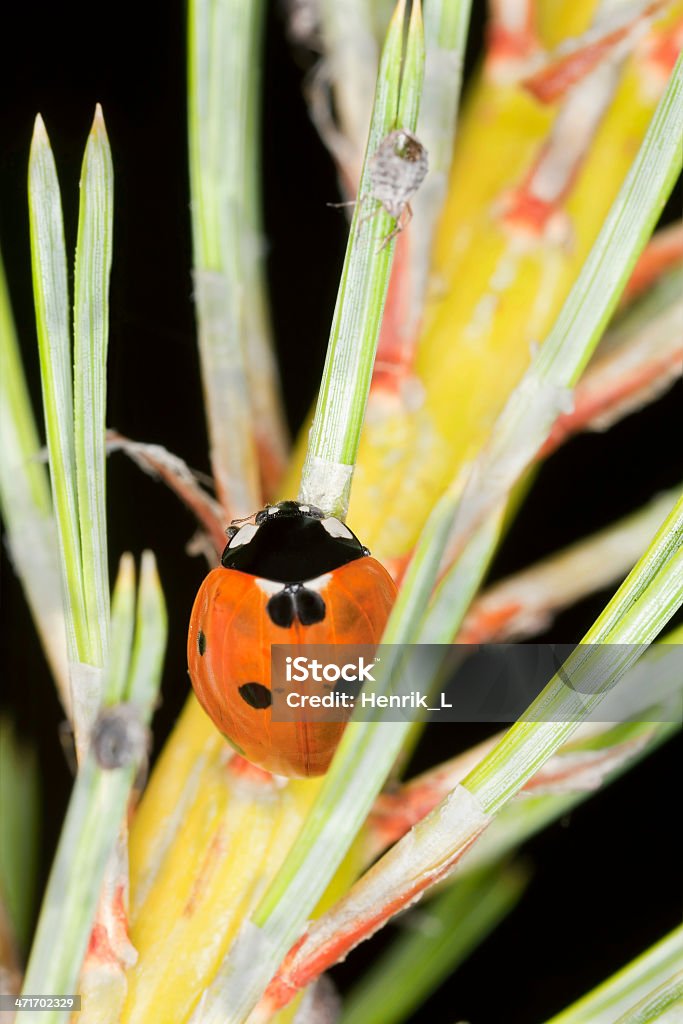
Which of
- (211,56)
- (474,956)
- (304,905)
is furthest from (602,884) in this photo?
(211,56)

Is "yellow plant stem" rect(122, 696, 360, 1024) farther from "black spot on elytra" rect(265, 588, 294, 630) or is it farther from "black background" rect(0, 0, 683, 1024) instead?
"black background" rect(0, 0, 683, 1024)

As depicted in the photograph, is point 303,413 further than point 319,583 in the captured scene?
Yes

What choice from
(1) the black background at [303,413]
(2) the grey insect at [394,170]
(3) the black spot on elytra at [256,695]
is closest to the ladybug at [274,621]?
(3) the black spot on elytra at [256,695]

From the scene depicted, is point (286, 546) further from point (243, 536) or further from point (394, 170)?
point (394, 170)

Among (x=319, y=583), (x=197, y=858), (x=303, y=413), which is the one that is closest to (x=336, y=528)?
(x=319, y=583)

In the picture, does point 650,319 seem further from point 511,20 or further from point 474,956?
point 474,956
